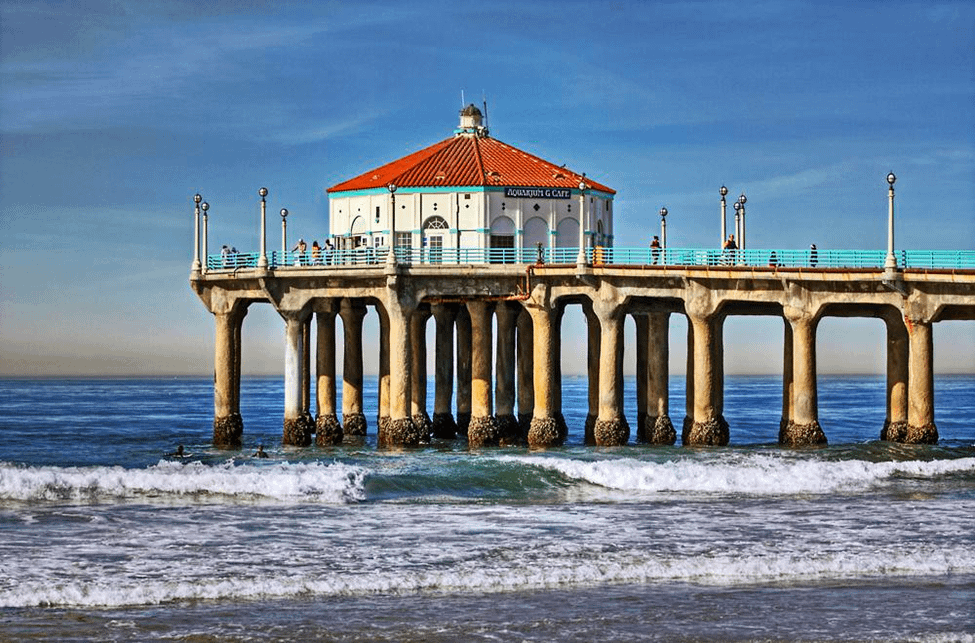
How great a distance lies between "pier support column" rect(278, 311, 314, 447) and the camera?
4884cm

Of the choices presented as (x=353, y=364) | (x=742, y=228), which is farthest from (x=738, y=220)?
(x=353, y=364)

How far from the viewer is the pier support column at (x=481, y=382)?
159 ft

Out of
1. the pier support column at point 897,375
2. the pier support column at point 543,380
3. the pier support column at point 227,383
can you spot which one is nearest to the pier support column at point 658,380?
the pier support column at point 543,380

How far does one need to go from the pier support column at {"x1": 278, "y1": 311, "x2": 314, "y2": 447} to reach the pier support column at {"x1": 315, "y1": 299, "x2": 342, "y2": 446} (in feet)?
1.83

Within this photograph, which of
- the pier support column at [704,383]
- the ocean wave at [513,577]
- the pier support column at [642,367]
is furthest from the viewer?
the pier support column at [642,367]

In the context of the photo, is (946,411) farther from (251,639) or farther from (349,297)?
(251,639)

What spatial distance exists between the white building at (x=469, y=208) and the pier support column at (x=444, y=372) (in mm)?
4252

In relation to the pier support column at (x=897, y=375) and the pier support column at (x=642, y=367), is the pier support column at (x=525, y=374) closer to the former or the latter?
the pier support column at (x=642, y=367)

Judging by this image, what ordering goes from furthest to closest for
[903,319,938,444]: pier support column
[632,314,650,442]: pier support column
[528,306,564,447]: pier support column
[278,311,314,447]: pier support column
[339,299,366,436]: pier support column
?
[339,299,366,436]: pier support column
[632,314,650,442]: pier support column
[278,311,314,447]: pier support column
[528,306,564,447]: pier support column
[903,319,938,444]: pier support column

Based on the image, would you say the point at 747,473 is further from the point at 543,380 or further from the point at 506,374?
the point at 506,374

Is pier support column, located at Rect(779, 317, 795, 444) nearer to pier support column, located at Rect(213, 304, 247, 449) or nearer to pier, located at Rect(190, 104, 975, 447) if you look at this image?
pier, located at Rect(190, 104, 975, 447)

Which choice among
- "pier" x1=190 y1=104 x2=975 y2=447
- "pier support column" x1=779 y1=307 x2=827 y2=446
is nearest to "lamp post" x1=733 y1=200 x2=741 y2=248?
"pier" x1=190 y1=104 x2=975 y2=447

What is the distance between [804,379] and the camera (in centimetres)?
4497

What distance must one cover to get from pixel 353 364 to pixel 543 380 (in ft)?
28.9
